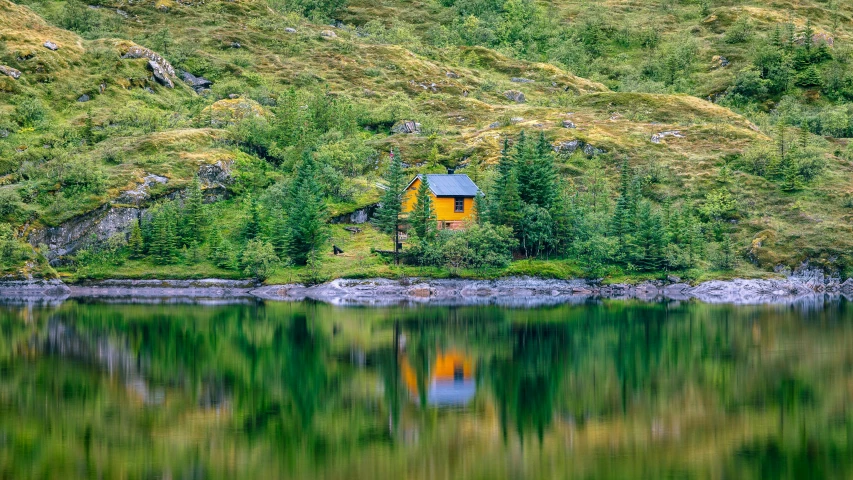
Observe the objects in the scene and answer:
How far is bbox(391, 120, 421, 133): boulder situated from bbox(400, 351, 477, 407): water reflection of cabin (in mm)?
104279

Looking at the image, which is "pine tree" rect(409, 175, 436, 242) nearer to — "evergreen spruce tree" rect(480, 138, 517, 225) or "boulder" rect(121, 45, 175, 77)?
"evergreen spruce tree" rect(480, 138, 517, 225)

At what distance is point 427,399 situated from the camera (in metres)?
42.7

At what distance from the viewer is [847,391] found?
42.6m

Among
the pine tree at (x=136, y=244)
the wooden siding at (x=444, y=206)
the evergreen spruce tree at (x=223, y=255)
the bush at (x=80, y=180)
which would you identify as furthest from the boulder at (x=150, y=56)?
the wooden siding at (x=444, y=206)

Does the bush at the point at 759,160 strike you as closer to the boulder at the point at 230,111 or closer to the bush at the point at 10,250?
the boulder at the point at 230,111

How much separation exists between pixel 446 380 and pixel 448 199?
75.6 m

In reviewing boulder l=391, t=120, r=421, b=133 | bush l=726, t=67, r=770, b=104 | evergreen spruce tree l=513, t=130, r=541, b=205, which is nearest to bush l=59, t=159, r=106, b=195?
evergreen spruce tree l=513, t=130, r=541, b=205

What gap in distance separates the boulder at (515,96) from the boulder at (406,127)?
3537cm

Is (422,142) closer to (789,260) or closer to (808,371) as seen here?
(789,260)

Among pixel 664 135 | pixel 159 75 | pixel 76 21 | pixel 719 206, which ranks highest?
pixel 76 21

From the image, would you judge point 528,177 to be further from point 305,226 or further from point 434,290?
point 305,226

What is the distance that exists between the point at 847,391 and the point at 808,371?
562 cm

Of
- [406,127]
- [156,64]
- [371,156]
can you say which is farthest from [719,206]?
[156,64]

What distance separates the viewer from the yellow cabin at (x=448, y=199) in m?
122
